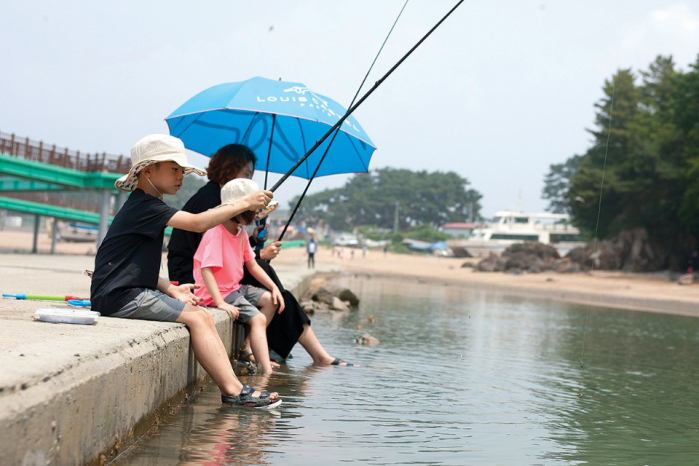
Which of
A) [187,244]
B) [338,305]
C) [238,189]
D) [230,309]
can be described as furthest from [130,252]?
[338,305]

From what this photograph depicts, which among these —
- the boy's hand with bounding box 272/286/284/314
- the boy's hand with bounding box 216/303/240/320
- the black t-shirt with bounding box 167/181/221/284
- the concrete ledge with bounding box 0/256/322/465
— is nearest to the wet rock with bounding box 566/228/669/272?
the boy's hand with bounding box 272/286/284/314

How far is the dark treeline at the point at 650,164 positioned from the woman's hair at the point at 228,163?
30247 millimetres

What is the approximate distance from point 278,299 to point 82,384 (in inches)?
128

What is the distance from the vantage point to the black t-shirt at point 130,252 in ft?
13.0

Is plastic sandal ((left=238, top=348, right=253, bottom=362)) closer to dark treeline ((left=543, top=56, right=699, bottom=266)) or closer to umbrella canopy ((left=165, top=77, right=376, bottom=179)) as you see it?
umbrella canopy ((left=165, top=77, right=376, bottom=179))

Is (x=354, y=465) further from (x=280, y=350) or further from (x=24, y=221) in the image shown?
(x=24, y=221)

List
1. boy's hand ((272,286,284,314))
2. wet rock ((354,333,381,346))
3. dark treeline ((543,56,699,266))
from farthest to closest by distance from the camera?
1. dark treeline ((543,56,699,266))
2. wet rock ((354,333,381,346))
3. boy's hand ((272,286,284,314))

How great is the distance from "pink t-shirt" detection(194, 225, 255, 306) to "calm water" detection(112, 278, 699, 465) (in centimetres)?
71

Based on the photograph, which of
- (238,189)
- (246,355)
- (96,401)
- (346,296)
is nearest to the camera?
(96,401)

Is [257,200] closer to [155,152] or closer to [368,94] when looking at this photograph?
[155,152]

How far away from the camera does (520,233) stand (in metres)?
71.6

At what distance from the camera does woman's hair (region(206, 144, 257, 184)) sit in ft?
18.6

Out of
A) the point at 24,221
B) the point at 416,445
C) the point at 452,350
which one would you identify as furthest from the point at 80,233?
the point at 416,445

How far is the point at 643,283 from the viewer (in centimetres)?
3369
